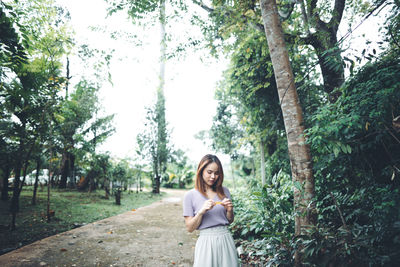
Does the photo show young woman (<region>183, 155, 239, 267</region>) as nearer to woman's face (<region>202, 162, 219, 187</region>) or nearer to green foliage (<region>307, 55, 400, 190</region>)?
woman's face (<region>202, 162, 219, 187</region>)

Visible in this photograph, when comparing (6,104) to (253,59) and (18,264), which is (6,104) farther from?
(253,59)

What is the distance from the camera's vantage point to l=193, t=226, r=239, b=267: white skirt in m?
1.71

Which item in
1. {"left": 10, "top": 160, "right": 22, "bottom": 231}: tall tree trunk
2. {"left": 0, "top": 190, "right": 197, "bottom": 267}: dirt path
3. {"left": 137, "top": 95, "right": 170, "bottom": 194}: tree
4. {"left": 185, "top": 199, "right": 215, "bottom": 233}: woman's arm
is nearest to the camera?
{"left": 185, "top": 199, "right": 215, "bottom": 233}: woman's arm

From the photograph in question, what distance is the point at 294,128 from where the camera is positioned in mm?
2486

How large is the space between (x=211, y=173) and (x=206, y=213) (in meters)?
0.38

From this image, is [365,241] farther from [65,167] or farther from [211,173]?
[65,167]

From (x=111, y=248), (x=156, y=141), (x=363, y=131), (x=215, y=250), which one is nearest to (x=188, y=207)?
(x=215, y=250)

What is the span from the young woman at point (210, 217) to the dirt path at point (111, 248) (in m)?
1.98

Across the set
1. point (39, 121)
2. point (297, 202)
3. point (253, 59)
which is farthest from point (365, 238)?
point (39, 121)

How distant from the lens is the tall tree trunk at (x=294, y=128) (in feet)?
7.55

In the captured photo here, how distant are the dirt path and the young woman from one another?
1.98m

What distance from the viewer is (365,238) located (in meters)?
1.80

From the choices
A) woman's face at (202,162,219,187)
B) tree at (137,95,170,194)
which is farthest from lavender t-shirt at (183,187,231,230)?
tree at (137,95,170,194)

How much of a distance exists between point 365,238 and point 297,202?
25.4 inches
